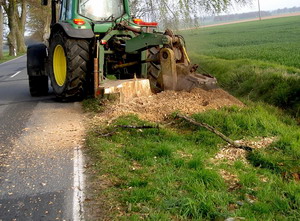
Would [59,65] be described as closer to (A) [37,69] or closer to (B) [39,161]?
(A) [37,69]

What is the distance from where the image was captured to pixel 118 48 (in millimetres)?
9102

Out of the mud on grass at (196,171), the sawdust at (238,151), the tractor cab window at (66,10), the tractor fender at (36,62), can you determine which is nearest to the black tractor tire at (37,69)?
the tractor fender at (36,62)

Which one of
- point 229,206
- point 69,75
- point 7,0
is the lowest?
point 229,206

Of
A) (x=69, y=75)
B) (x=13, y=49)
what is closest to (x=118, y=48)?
(x=69, y=75)

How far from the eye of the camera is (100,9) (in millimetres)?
9523

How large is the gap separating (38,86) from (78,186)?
695cm

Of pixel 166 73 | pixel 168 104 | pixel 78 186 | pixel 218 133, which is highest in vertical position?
pixel 166 73

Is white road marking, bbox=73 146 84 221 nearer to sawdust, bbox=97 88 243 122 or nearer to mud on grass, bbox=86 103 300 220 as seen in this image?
mud on grass, bbox=86 103 300 220

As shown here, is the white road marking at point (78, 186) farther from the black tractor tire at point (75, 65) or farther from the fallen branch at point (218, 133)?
the black tractor tire at point (75, 65)

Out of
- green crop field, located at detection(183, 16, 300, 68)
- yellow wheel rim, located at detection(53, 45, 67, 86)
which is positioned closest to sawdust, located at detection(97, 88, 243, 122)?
yellow wheel rim, located at detection(53, 45, 67, 86)

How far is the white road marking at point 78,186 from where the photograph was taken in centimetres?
394

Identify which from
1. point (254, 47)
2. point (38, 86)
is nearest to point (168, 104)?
point (38, 86)

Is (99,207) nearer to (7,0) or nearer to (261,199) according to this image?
(261,199)

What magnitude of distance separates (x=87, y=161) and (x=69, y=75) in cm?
387
